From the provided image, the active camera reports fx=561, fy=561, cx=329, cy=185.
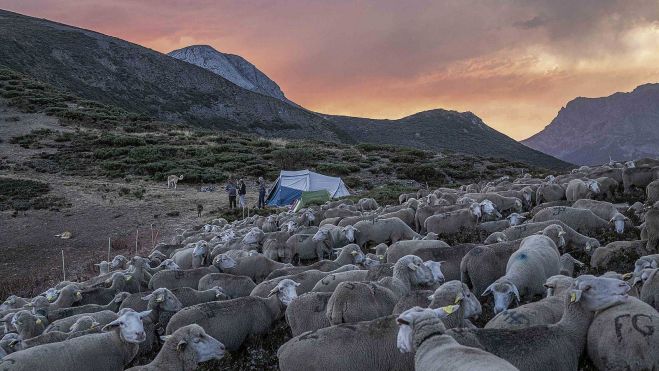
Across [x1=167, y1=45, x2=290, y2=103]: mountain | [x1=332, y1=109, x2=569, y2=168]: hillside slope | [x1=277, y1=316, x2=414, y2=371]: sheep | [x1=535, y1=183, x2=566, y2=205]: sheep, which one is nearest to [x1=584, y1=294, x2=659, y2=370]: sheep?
[x1=277, y1=316, x2=414, y2=371]: sheep

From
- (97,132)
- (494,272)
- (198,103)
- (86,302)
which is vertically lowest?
(86,302)

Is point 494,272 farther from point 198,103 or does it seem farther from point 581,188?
point 198,103

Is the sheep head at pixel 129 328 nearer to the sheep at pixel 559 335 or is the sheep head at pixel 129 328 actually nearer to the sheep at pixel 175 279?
the sheep at pixel 175 279

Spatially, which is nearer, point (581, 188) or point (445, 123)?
point (581, 188)

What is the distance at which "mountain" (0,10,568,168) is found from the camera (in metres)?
95.9

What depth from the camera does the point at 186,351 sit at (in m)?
7.47

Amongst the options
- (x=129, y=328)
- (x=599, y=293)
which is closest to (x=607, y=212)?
(x=599, y=293)

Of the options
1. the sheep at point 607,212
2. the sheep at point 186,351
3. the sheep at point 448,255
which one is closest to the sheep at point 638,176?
the sheep at point 607,212

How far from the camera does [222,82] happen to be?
412ft

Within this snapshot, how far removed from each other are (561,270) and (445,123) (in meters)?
157

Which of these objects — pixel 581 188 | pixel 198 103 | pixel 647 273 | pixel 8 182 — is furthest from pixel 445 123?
pixel 647 273

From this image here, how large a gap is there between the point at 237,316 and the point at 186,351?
1.78 m

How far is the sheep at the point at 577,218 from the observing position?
13727 millimetres

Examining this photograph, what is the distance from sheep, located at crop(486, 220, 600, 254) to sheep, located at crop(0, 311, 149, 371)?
7656 millimetres
